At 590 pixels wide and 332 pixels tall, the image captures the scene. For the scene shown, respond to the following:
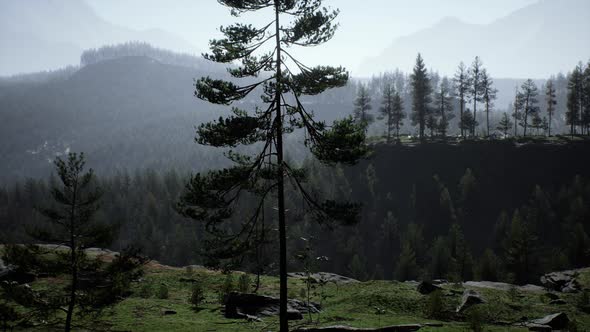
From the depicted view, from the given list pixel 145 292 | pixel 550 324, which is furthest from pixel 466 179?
pixel 145 292

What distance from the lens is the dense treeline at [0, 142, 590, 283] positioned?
2478 inches

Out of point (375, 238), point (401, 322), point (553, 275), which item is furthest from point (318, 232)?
point (401, 322)

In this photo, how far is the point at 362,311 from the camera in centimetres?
2258

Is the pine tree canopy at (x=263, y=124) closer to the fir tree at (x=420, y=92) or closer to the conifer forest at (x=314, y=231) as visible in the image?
the conifer forest at (x=314, y=231)

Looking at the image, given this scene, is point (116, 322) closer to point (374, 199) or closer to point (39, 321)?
point (39, 321)

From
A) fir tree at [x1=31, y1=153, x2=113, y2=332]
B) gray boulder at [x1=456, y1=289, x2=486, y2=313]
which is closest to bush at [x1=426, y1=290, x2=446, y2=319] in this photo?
gray boulder at [x1=456, y1=289, x2=486, y2=313]

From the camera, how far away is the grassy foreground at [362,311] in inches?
749

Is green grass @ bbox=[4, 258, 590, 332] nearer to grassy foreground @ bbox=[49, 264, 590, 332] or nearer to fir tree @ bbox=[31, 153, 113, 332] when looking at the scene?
grassy foreground @ bbox=[49, 264, 590, 332]

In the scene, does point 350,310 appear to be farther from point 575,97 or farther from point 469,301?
point 575,97

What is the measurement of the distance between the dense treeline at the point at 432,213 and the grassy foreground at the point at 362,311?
3110 cm

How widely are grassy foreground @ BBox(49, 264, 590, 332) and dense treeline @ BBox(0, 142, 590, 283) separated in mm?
31105

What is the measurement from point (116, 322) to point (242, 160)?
1172 centimetres

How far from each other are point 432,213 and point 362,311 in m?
64.6

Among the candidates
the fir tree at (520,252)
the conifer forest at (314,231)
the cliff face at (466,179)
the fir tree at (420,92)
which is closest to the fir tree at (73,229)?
the conifer forest at (314,231)
